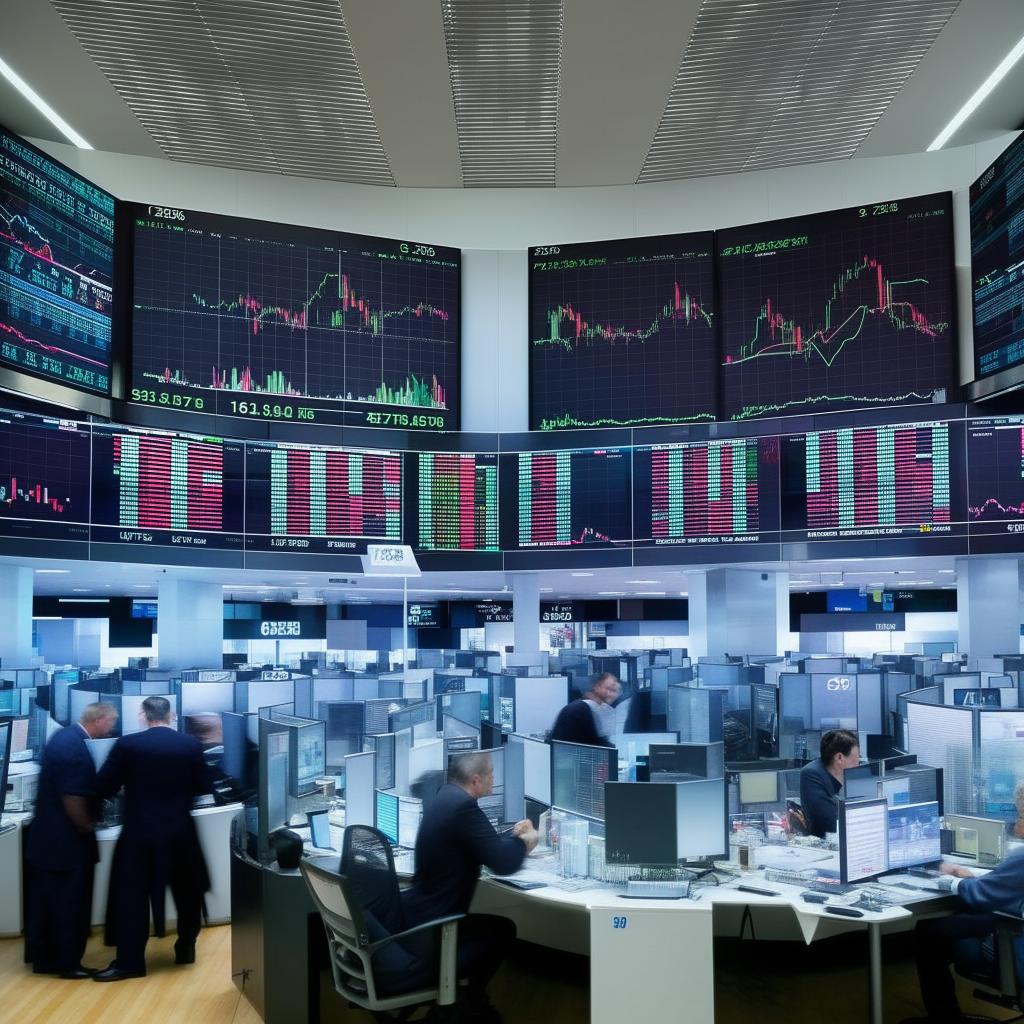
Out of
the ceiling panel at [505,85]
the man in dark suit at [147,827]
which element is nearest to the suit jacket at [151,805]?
the man in dark suit at [147,827]

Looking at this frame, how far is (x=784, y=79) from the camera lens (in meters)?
8.48

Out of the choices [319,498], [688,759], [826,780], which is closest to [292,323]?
[319,498]

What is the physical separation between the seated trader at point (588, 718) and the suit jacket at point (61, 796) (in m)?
2.46

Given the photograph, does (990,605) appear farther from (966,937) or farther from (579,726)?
(966,937)

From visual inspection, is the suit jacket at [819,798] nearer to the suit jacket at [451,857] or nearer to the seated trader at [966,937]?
the seated trader at [966,937]

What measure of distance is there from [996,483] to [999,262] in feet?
5.72

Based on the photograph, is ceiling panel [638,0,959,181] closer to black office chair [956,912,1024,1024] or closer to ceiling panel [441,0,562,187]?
ceiling panel [441,0,562,187]

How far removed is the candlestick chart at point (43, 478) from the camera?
308 inches

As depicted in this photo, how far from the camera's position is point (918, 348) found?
8867 mm

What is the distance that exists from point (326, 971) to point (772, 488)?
20.1 ft

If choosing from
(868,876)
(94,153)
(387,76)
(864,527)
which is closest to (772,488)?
(864,527)

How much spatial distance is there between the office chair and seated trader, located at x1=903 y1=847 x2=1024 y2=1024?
5.80ft

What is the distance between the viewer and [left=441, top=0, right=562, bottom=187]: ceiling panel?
764 centimetres

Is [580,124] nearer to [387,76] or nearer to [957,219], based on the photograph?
[387,76]
